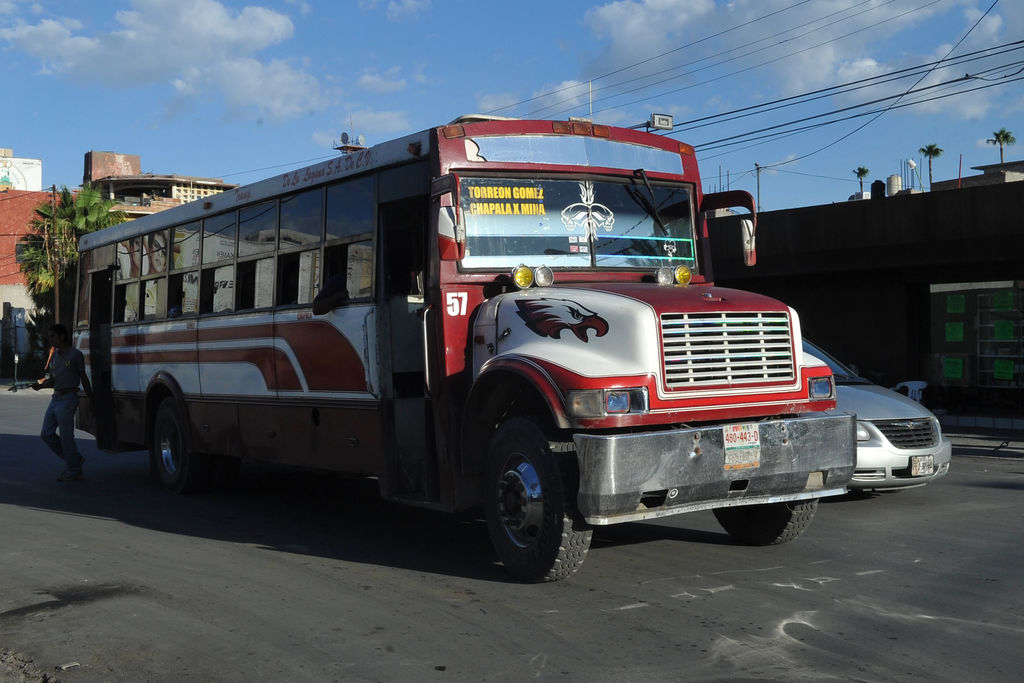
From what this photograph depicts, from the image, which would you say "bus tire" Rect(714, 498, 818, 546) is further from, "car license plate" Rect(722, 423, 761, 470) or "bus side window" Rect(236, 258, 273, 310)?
"bus side window" Rect(236, 258, 273, 310)

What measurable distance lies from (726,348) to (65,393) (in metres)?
8.83

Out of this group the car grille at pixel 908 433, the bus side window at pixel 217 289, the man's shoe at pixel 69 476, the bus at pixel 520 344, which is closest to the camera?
the bus at pixel 520 344

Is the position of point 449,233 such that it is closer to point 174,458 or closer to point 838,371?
point 838,371

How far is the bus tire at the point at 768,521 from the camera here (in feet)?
24.3

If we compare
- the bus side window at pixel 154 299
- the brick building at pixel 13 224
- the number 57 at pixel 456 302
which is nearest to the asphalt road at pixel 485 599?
the number 57 at pixel 456 302

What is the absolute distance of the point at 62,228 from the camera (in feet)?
133

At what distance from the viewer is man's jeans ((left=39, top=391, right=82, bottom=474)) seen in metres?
12.2

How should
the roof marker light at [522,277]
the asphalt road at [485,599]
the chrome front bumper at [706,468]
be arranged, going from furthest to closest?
the roof marker light at [522,277]
the chrome front bumper at [706,468]
the asphalt road at [485,599]

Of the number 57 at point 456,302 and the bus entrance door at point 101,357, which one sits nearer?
the number 57 at point 456,302

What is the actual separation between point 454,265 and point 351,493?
464cm

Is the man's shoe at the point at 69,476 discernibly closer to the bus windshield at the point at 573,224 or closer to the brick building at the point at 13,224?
the bus windshield at the point at 573,224

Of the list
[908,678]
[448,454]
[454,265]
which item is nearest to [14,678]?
[448,454]

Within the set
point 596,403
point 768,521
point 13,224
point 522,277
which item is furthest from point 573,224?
point 13,224

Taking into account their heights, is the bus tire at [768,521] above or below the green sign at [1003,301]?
below
